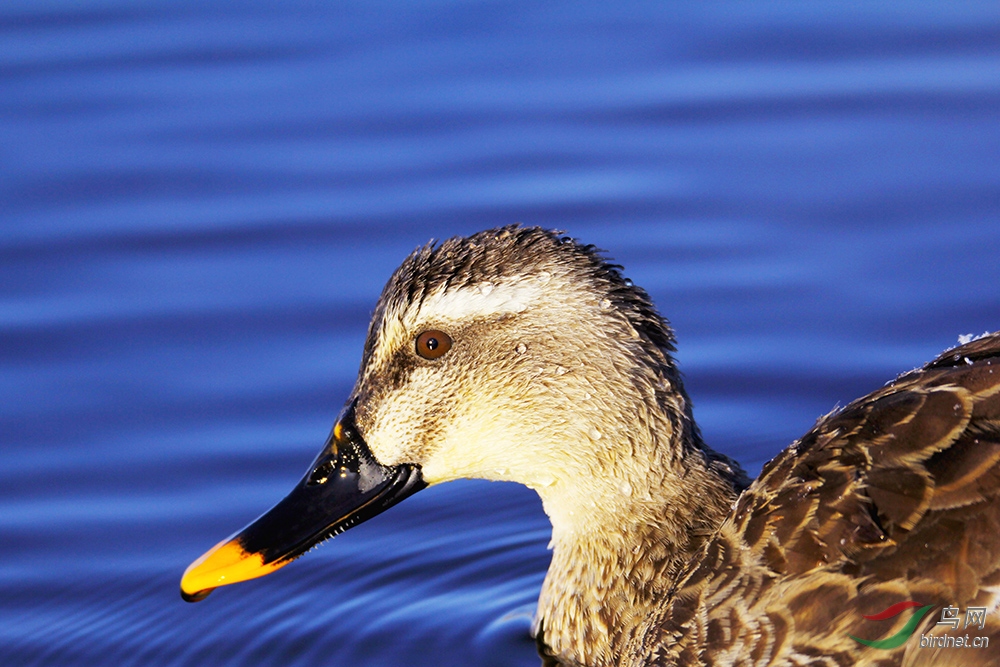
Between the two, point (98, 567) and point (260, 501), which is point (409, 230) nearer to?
point (260, 501)

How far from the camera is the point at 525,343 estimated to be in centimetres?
561

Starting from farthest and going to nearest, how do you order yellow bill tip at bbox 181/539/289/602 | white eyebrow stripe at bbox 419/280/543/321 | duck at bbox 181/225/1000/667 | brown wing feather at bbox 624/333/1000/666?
yellow bill tip at bbox 181/539/289/602
white eyebrow stripe at bbox 419/280/543/321
duck at bbox 181/225/1000/667
brown wing feather at bbox 624/333/1000/666

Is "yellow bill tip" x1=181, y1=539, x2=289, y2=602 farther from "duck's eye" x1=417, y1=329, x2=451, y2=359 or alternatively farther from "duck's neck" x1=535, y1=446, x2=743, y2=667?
"duck's neck" x1=535, y1=446, x2=743, y2=667

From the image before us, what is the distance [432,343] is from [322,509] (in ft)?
2.25

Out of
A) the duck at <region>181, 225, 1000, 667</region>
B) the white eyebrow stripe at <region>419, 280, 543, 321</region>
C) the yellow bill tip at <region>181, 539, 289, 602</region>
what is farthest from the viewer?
the yellow bill tip at <region>181, 539, 289, 602</region>

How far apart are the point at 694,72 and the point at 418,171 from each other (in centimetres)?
180

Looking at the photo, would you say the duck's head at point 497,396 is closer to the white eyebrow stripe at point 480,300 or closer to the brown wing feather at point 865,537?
the white eyebrow stripe at point 480,300

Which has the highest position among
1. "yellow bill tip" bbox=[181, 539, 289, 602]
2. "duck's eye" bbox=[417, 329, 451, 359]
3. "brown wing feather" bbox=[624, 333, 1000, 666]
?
"duck's eye" bbox=[417, 329, 451, 359]

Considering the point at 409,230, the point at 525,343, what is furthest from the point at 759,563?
the point at 409,230

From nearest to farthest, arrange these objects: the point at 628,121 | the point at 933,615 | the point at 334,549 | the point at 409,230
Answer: the point at 933,615
the point at 334,549
the point at 409,230
the point at 628,121

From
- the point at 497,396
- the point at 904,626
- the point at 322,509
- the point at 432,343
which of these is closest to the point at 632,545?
the point at 497,396

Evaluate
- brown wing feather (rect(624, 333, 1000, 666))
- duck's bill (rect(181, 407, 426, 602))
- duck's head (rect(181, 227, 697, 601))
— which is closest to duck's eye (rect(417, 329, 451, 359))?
duck's head (rect(181, 227, 697, 601))

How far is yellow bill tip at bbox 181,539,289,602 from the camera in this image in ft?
18.6

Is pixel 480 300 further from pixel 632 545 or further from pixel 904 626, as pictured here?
pixel 904 626
